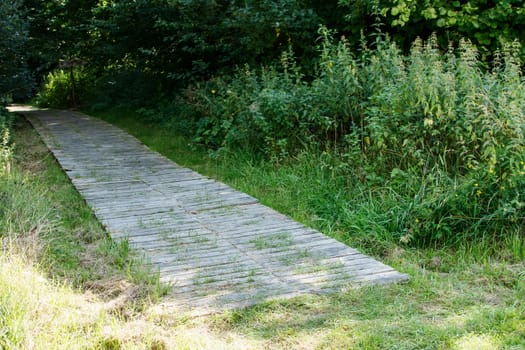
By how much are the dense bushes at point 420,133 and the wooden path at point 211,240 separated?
0.94m

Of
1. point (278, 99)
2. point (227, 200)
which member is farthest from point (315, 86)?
point (227, 200)

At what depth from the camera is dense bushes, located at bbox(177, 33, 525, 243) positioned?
501 centimetres

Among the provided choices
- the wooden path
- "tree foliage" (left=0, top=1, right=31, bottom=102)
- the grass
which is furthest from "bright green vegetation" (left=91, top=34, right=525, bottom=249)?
"tree foliage" (left=0, top=1, right=31, bottom=102)

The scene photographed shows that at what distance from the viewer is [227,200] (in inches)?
239

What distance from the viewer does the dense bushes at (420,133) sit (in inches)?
197

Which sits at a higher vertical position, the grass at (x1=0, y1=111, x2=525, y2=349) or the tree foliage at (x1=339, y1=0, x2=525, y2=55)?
the tree foliage at (x1=339, y1=0, x2=525, y2=55)

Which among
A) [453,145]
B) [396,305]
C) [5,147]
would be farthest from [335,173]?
[5,147]

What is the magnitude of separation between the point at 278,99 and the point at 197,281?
3851 mm

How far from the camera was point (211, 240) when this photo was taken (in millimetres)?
4777

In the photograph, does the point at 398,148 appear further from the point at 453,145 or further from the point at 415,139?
the point at 453,145

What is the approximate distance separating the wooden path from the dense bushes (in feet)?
3.08

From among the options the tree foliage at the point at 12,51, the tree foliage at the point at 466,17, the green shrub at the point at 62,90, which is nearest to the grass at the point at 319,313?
the tree foliage at the point at 466,17

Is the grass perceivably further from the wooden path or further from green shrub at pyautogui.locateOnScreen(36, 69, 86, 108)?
green shrub at pyautogui.locateOnScreen(36, 69, 86, 108)

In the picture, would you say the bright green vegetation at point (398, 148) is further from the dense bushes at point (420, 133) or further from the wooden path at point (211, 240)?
the wooden path at point (211, 240)
